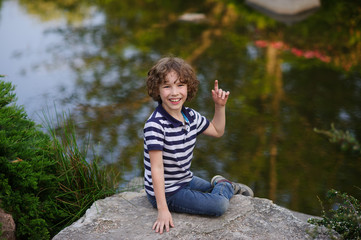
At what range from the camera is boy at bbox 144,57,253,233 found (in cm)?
247

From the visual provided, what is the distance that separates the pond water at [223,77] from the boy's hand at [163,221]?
1197 mm

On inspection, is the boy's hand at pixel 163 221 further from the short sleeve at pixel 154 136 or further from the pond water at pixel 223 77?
the pond water at pixel 223 77

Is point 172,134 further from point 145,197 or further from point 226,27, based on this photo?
point 226,27

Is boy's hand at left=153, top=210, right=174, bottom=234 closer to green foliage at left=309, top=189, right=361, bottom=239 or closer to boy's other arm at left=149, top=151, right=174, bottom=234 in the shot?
boy's other arm at left=149, top=151, right=174, bottom=234

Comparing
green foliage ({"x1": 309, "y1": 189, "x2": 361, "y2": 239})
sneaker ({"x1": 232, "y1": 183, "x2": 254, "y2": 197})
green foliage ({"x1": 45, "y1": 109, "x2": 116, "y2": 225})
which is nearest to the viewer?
green foliage ({"x1": 309, "y1": 189, "x2": 361, "y2": 239})

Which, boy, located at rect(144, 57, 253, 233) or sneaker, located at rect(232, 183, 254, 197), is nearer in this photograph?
boy, located at rect(144, 57, 253, 233)

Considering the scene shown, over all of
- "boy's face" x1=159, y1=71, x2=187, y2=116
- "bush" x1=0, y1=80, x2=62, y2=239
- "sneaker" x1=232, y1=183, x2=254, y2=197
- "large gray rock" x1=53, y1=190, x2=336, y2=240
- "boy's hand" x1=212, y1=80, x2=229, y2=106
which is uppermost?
"boy's face" x1=159, y1=71, x2=187, y2=116

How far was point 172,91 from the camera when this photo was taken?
8.33ft

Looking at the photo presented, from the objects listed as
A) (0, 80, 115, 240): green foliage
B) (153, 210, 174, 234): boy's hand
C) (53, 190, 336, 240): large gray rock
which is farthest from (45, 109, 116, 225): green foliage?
(153, 210, 174, 234): boy's hand

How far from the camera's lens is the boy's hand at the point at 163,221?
2424mm

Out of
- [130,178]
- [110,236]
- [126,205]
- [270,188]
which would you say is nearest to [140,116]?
[130,178]

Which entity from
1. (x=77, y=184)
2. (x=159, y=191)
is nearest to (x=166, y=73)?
(x=159, y=191)

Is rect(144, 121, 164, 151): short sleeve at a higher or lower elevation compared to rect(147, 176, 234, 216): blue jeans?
higher

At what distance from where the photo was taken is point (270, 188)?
3580mm
